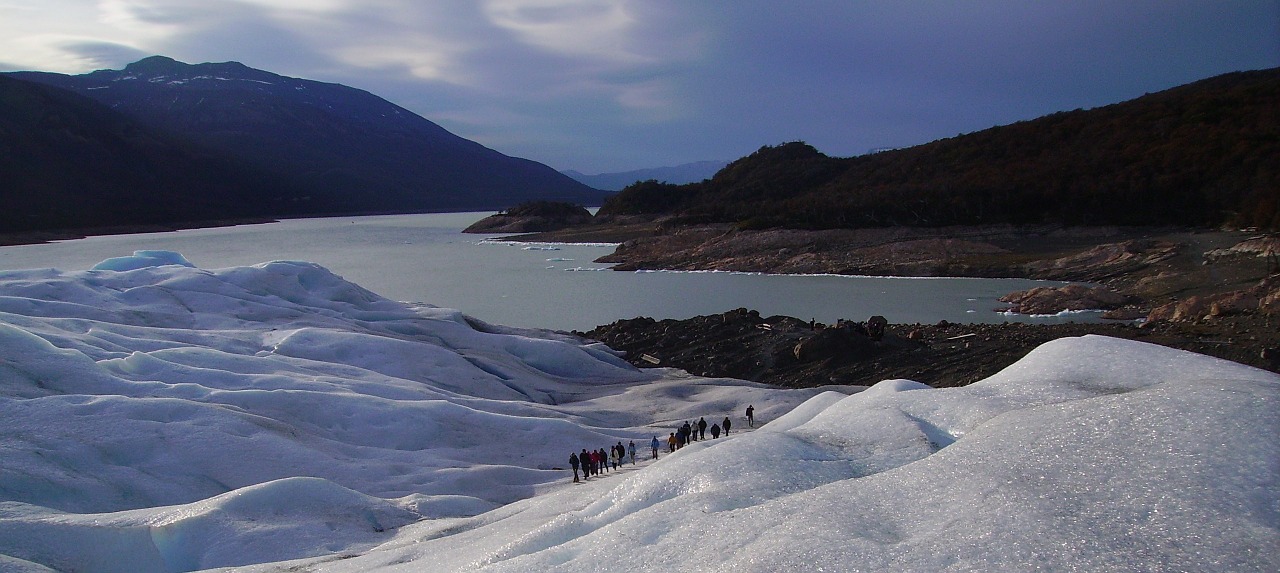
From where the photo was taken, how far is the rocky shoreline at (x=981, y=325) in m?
22.2

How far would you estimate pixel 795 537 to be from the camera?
575 centimetres

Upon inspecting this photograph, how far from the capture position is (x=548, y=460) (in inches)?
643

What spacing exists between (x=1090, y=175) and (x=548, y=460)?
55251mm

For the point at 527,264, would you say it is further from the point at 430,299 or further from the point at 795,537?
the point at 795,537

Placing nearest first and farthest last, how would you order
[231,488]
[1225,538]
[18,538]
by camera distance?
[1225,538] → [18,538] → [231,488]

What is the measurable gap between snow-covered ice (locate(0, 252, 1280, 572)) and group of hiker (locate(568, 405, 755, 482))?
0.43 meters

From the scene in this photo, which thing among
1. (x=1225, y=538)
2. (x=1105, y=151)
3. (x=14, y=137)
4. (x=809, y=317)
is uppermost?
(x=14, y=137)

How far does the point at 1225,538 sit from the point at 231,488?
496 inches

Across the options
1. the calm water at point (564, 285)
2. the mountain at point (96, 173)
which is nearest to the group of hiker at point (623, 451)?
the calm water at point (564, 285)

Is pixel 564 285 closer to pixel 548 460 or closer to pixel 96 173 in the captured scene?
pixel 548 460

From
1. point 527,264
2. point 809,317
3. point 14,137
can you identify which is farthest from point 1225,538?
point 14,137

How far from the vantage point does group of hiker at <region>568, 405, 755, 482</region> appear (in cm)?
1502

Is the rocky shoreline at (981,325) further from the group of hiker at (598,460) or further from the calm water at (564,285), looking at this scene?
the group of hiker at (598,460)

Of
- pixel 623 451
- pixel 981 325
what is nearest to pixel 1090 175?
pixel 981 325
